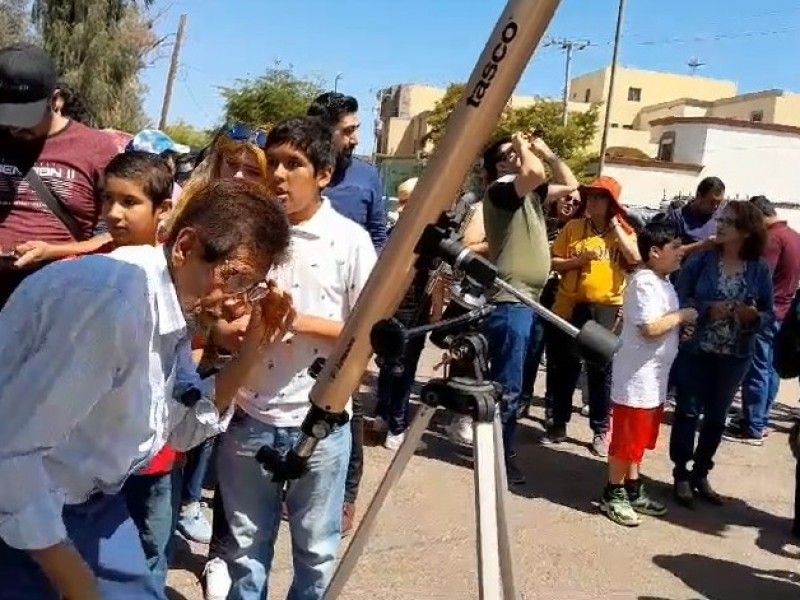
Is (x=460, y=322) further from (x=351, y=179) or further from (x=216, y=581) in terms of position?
(x=351, y=179)

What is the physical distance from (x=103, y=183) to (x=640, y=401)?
2807mm

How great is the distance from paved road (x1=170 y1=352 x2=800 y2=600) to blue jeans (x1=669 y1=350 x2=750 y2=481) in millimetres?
249

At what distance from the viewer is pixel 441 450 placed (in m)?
5.57

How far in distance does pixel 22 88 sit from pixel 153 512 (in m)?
1.47

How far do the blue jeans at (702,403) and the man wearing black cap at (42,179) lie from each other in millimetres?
3235

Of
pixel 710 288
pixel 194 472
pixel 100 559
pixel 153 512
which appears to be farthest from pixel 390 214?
pixel 100 559

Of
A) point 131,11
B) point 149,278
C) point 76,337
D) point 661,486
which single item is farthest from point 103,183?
point 131,11

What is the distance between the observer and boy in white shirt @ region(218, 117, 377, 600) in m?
2.63

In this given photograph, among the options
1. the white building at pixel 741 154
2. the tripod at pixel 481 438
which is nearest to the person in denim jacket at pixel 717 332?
the tripod at pixel 481 438

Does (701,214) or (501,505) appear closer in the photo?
(501,505)

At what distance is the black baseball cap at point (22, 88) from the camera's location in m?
3.08

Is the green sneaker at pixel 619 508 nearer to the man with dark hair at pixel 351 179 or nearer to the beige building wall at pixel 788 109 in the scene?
the man with dark hair at pixel 351 179

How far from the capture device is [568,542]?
432 cm

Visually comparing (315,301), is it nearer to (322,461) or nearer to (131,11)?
(322,461)
